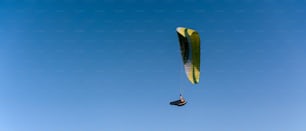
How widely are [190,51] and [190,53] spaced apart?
249 millimetres

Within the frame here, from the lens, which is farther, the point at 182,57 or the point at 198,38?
the point at 182,57

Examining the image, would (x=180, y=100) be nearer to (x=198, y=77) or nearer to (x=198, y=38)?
(x=198, y=77)

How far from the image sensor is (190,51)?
154 ft

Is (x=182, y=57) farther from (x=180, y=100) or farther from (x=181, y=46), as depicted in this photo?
(x=180, y=100)

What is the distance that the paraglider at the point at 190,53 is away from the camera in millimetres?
45531

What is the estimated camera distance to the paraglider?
1793 inches

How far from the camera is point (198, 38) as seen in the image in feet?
149

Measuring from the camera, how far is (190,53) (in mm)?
47031

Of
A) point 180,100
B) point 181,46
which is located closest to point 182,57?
point 181,46

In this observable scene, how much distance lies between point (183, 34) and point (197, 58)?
3118mm

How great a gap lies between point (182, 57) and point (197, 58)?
2.77 meters

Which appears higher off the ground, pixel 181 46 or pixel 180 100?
pixel 181 46

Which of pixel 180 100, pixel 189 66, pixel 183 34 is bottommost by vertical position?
pixel 180 100

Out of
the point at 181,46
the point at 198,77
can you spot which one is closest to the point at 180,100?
the point at 198,77
